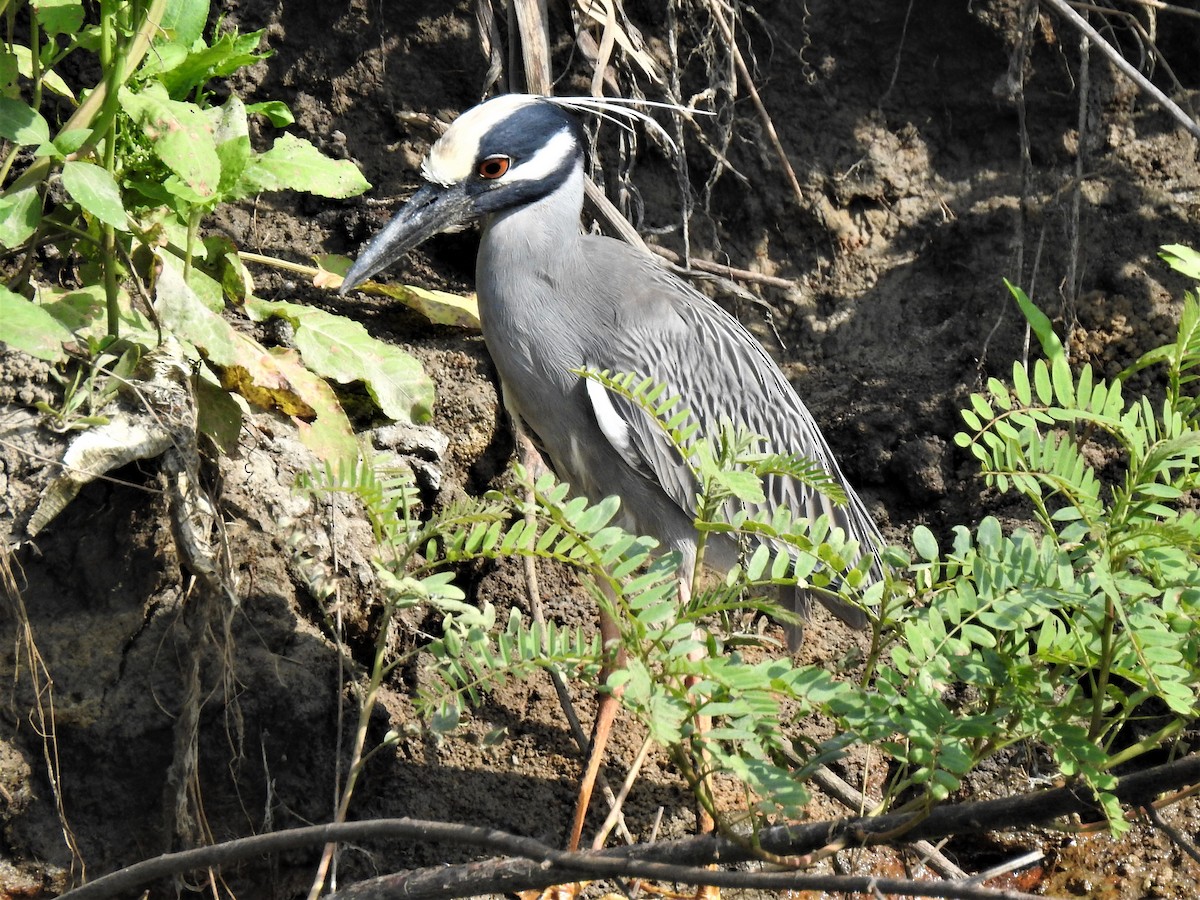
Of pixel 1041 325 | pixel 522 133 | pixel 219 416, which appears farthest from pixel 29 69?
pixel 1041 325

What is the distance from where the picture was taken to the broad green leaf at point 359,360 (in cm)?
307

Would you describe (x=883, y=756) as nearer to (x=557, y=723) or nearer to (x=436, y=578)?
(x=557, y=723)

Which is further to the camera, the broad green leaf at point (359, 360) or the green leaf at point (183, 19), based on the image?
the broad green leaf at point (359, 360)

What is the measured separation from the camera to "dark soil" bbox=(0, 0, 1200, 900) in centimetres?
294

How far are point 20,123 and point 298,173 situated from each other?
0.69m

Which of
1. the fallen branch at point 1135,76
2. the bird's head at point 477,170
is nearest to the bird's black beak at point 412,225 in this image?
the bird's head at point 477,170

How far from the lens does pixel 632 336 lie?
3.30 m

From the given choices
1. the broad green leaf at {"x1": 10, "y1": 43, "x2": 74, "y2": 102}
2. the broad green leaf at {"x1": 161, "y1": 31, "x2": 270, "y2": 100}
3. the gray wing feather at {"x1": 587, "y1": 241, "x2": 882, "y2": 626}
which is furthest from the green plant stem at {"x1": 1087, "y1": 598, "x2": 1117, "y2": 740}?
the broad green leaf at {"x1": 10, "y1": 43, "x2": 74, "y2": 102}

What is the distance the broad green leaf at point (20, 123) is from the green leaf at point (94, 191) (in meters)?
0.10

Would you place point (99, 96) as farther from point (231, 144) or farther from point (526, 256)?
point (526, 256)

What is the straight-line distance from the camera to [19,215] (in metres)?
2.54

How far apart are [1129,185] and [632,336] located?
1.88 meters

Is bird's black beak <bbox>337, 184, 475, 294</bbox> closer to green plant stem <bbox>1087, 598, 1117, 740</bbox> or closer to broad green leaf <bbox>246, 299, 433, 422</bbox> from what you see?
broad green leaf <bbox>246, 299, 433, 422</bbox>

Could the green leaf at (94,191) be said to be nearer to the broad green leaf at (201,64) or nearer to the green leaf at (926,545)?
the broad green leaf at (201,64)
